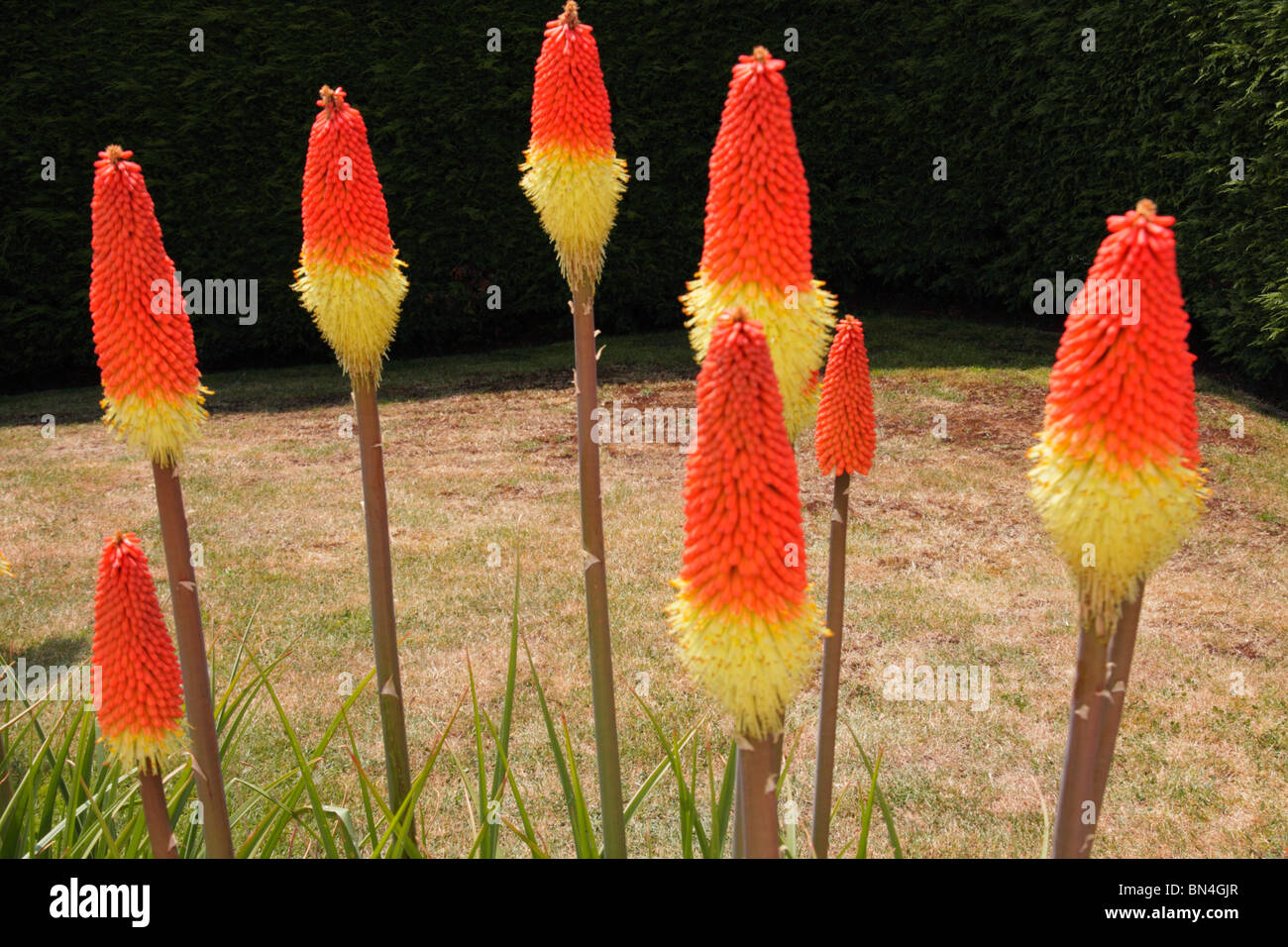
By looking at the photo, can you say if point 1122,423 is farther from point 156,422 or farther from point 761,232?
point 156,422

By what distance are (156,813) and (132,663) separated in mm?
260

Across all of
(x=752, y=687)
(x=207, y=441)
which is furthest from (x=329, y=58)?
(x=752, y=687)

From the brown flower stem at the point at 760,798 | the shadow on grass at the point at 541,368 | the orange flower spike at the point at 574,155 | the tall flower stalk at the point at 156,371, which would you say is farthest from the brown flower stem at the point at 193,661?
the shadow on grass at the point at 541,368

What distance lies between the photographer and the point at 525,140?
13461mm

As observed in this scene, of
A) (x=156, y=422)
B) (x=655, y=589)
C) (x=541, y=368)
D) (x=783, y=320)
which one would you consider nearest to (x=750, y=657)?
(x=783, y=320)

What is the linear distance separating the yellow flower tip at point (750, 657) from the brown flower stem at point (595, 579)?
2.21ft

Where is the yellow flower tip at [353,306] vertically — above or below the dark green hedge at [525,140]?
below

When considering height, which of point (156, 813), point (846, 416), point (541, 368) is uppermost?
point (846, 416)

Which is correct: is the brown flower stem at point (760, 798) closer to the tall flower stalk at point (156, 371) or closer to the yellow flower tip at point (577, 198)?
the tall flower stalk at point (156, 371)

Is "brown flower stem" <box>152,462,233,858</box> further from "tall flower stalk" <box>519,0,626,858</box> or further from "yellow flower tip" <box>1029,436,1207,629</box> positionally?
"yellow flower tip" <box>1029,436,1207,629</box>

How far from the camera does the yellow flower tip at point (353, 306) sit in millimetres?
2238

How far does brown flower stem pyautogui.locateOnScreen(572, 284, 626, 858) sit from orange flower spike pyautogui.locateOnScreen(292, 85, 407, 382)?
0.38 meters

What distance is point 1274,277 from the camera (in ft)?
32.8

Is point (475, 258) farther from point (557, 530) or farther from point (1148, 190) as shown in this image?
point (1148, 190)
